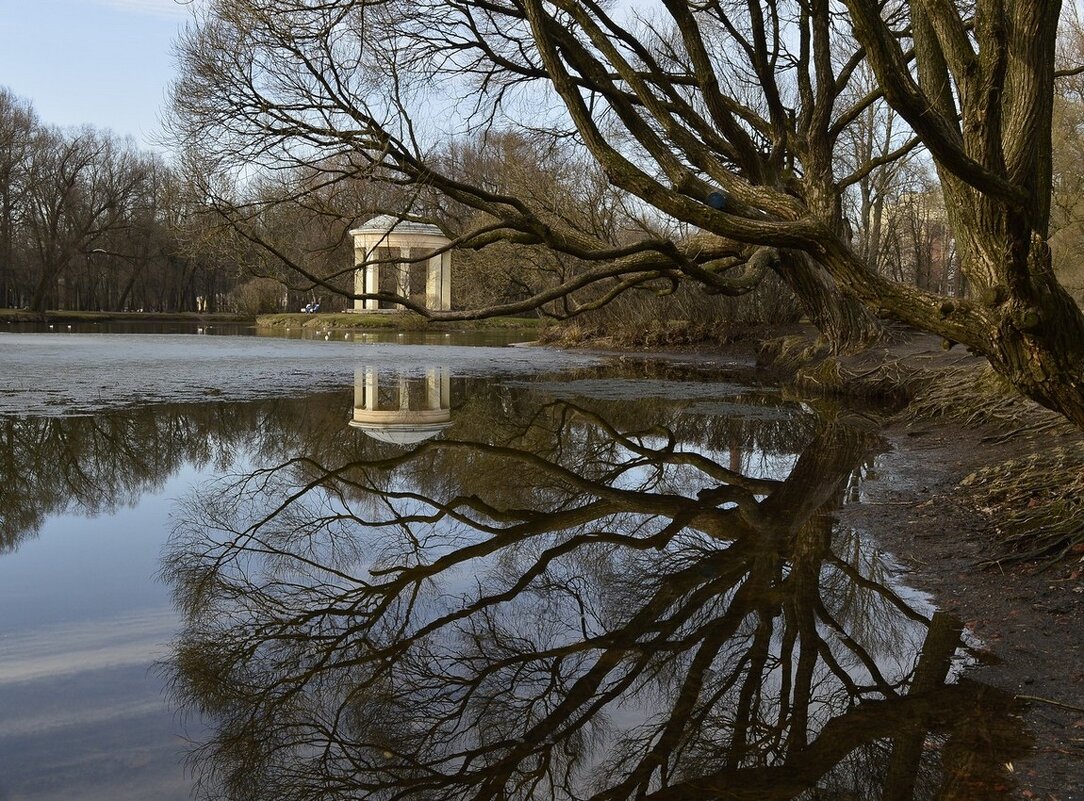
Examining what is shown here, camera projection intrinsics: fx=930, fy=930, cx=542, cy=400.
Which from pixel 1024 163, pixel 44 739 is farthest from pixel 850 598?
pixel 44 739

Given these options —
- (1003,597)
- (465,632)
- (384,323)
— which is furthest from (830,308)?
(384,323)

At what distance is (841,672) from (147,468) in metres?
6.05

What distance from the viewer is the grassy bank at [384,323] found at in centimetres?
4625

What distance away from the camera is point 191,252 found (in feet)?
38.0

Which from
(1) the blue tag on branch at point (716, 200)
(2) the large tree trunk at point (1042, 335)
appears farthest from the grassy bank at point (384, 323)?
(2) the large tree trunk at point (1042, 335)

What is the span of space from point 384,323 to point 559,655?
147 ft

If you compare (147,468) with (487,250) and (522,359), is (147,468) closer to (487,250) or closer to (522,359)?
(522,359)

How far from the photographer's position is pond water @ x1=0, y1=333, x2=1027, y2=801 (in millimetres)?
2852

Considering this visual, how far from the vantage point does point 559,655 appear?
3.74 metres

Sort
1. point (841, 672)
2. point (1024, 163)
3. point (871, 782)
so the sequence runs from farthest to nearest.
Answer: point (1024, 163)
point (841, 672)
point (871, 782)

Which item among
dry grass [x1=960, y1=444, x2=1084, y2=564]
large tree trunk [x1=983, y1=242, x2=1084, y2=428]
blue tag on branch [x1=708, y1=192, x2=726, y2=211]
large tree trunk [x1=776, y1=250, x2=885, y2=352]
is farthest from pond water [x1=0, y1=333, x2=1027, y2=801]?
large tree trunk [x1=776, y1=250, x2=885, y2=352]

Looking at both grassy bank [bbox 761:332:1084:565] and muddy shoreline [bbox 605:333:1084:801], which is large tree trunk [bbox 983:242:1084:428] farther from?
muddy shoreline [bbox 605:333:1084:801]

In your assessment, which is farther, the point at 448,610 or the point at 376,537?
the point at 376,537

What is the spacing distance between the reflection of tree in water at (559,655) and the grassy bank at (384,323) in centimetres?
3700
